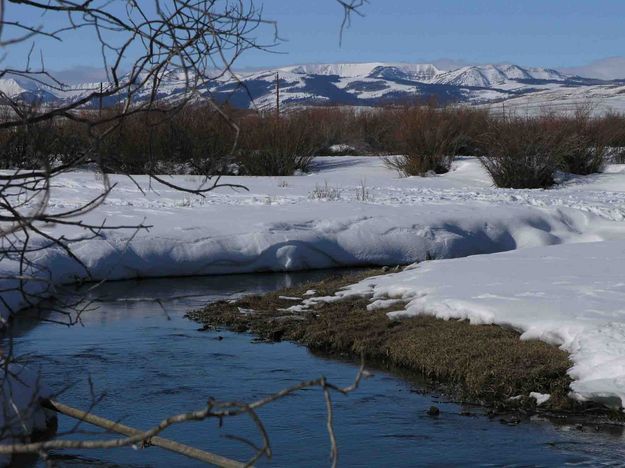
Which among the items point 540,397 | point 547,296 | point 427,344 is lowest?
point 540,397

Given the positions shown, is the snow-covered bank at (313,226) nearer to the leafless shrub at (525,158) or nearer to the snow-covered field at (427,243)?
the snow-covered field at (427,243)

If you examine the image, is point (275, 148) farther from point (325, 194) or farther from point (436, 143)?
point (325, 194)

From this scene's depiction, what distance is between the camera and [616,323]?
28.3ft

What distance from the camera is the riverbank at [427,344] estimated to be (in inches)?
311

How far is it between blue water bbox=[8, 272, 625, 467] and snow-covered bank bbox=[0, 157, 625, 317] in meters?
2.32

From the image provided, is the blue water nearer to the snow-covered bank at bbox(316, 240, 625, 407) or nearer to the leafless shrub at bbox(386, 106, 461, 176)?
the snow-covered bank at bbox(316, 240, 625, 407)

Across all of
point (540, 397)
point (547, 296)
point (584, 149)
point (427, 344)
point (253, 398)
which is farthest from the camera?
point (584, 149)

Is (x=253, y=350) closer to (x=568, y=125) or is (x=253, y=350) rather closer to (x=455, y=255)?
(x=455, y=255)

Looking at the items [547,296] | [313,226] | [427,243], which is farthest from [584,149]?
[547,296]

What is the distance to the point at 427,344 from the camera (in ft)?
30.7

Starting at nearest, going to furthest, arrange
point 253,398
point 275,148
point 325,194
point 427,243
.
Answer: point 253,398
point 427,243
point 325,194
point 275,148

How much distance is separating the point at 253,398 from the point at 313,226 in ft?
27.6

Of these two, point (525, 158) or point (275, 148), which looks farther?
point (275, 148)

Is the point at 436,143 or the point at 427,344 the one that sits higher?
the point at 436,143
